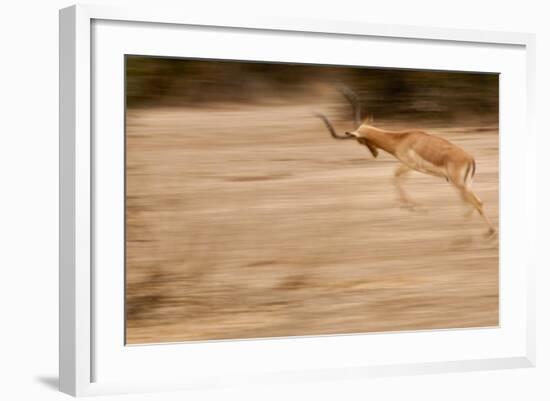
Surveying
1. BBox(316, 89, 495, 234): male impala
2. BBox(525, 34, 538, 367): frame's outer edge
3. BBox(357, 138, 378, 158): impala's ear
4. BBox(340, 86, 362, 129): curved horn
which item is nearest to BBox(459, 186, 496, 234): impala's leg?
BBox(316, 89, 495, 234): male impala

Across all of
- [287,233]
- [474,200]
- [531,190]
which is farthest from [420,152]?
[287,233]

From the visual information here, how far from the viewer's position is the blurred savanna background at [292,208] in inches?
183

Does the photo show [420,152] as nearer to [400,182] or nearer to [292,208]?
[400,182]

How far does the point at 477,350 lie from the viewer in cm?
517

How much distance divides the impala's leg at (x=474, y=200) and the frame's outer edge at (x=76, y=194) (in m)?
1.73

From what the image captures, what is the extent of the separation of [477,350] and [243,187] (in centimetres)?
133

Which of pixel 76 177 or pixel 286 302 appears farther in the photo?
pixel 286 302

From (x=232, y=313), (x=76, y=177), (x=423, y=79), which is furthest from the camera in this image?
(x=423, y=79)

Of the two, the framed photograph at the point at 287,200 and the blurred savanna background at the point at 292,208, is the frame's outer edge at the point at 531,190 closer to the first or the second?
the framed photograph at the point at 287,200

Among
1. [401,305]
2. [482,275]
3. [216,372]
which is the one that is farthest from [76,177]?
[482,275]

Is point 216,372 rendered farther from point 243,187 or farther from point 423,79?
point 423,79

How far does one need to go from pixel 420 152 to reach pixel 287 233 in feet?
2.41

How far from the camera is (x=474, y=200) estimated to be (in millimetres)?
5188

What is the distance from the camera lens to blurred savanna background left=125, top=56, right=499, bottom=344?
15.3 feet
